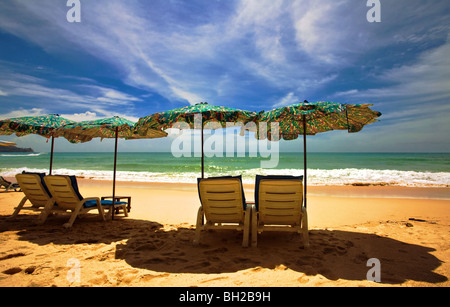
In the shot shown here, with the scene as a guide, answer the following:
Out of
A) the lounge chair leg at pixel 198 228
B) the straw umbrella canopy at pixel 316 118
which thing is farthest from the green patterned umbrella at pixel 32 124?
the straw umbrella canopy at pixel 316 118

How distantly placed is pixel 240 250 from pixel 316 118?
9.33 ft

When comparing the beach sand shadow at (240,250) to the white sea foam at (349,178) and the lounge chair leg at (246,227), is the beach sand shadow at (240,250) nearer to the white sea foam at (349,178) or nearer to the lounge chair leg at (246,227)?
the lounge chair leg at (246,227)

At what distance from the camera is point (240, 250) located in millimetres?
3570

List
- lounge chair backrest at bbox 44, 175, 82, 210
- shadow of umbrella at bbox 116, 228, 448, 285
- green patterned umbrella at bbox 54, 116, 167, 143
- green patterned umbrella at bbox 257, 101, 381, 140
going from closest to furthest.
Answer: shadow of umbrella at bbox 116, 228, 448, 285
green patterned umbrella at bbox 257, 101, 381, 140
lounge chair backrest at bbox 44, 175, 82, 210
green patterned umbrella at bbox 54, 116, 167, 143

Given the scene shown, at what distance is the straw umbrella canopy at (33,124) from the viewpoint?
5652 mm

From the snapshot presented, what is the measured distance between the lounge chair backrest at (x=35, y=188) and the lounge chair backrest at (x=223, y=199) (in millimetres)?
3705

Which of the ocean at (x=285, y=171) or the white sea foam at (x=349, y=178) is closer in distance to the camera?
the white sea foam at (x=349, y=178)

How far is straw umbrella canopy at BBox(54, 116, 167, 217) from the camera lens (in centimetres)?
509

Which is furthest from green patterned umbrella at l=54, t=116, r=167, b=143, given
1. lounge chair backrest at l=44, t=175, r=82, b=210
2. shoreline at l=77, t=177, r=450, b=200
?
shoreline at l=77, t=177, r=450, b=200

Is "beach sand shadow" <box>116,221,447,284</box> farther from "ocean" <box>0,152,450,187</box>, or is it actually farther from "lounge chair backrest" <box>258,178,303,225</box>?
"ocean" <box>0,152,450,187</box>

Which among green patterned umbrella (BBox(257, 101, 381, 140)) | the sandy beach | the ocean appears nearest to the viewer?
the sandy beach

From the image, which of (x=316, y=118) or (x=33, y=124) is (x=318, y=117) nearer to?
(x=316, y=118)

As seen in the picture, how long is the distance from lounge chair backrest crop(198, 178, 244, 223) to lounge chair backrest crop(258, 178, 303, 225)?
348 mm
